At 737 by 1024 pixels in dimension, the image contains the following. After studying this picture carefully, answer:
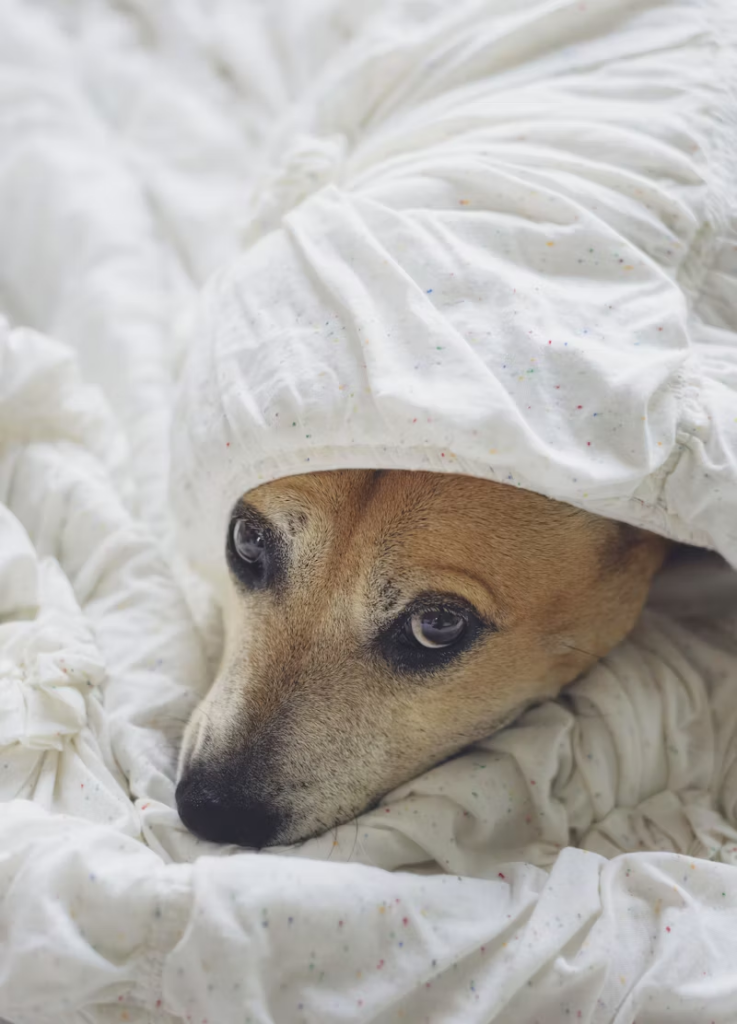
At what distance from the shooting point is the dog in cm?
143

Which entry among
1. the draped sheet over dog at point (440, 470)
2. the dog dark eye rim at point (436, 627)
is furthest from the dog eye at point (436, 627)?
the draped sheet over dog at point (440, 470)

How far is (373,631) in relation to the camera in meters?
1.50

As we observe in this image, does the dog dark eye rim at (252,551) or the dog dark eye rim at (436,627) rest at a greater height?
the dog dark eye rim at (252,551)

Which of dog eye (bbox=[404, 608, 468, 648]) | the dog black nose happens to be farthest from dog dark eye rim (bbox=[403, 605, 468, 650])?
the dog black nose

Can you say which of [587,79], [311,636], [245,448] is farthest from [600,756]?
[587,79]

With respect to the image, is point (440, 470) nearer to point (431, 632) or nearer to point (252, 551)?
point (431, 632)

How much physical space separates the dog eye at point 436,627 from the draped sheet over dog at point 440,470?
8.1 inches

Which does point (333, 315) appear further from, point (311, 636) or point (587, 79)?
point (587, 79)

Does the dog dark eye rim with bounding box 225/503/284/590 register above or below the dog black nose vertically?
above

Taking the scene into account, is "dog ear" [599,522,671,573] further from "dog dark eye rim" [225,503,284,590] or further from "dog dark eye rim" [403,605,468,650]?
"dog dark eye rim" [225,503,284,590]

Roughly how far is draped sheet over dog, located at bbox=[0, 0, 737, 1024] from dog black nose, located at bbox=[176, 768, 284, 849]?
0.03 metres

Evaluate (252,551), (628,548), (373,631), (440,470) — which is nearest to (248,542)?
(252,551)

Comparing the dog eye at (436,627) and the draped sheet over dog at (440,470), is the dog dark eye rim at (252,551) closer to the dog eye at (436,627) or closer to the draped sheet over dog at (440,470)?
the draped sheet over dog at (440,470)

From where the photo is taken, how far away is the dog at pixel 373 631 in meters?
1.43
